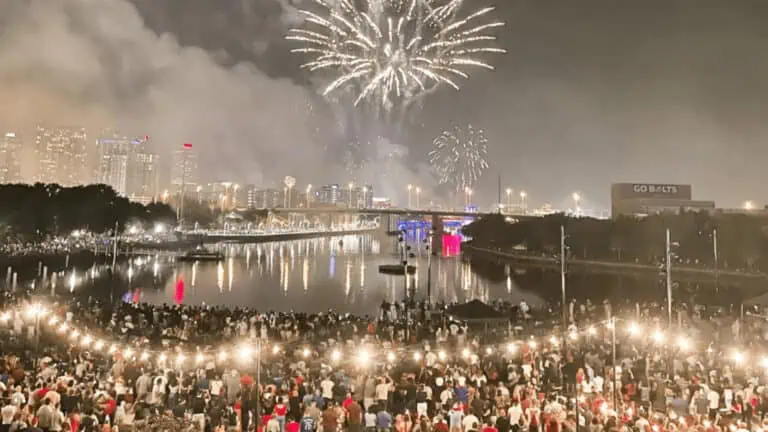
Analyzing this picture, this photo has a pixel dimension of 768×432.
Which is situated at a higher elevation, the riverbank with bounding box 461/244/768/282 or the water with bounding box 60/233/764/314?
the riverbank with bounding box 461/244/768/282

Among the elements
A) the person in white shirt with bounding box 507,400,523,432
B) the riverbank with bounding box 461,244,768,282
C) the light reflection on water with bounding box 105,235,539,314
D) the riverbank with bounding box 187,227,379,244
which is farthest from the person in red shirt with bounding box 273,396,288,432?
the riverbank with bounding box 187,227,379,244

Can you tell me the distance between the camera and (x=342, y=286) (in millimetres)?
53156

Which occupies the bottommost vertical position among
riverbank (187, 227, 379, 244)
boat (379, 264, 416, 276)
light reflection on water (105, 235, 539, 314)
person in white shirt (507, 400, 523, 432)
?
light reflection on water (105, 235, 539, 314)

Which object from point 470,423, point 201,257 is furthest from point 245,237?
point 470,423

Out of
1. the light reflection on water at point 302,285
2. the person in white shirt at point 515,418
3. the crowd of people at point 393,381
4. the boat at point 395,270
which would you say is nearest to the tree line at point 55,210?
the light reflection on water at point 302,285

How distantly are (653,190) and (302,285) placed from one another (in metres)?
72.7

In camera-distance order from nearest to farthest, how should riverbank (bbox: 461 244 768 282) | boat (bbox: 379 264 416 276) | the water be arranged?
the water → riverbank (bbox: 461 244 768 282) → boat (bbox: 379 264 416 276)

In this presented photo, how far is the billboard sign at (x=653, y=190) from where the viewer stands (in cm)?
9525

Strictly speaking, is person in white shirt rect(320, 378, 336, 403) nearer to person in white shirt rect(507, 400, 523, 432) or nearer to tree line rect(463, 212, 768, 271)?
person in white shirt rect(507, 400, 523, 432)

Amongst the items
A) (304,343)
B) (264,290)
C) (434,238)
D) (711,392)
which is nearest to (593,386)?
(711,392)

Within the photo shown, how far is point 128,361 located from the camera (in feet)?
45.8

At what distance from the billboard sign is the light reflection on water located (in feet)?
121

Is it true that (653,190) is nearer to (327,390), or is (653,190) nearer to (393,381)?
(393,381)

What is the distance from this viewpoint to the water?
1703 inches
